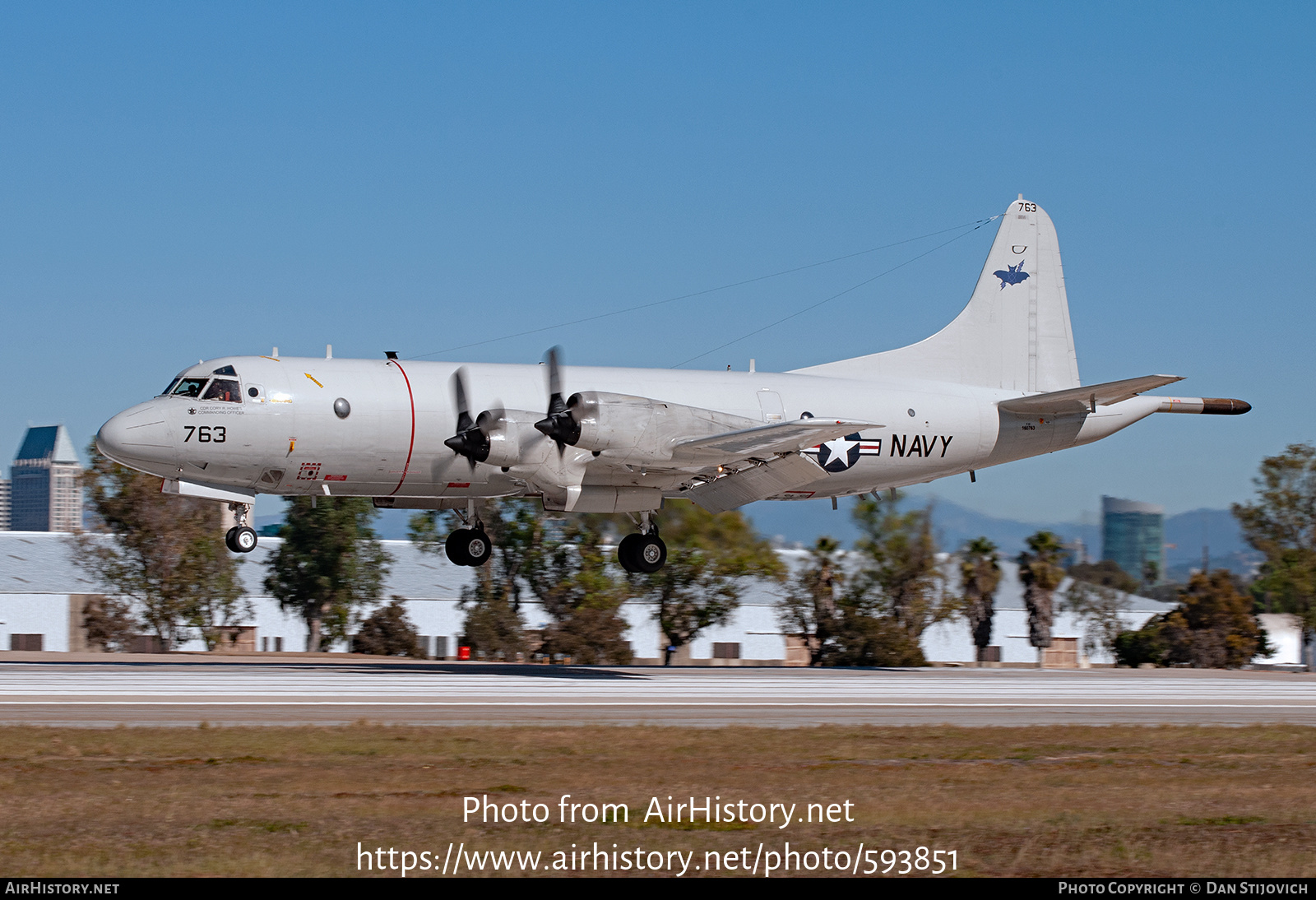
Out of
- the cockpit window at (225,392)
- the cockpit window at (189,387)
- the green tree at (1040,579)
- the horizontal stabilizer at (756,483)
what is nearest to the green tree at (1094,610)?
the green tree at (1040,579)

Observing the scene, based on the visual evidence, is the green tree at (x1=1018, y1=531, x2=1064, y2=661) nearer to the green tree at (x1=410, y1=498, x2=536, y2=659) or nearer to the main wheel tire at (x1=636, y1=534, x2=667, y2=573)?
the green tree at (x1=410, y1=498, x2=536, y2=659)

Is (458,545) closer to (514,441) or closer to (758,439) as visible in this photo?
(514,441)

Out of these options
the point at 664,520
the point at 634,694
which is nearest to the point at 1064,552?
the point at 664,520

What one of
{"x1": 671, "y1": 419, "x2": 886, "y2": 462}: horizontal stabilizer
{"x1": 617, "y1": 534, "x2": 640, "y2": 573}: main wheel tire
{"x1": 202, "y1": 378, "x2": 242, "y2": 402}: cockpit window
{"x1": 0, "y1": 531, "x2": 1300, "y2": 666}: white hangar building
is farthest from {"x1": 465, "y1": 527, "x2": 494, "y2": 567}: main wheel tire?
{"x1": 0, "y1": 531, "x2": 1300, "y2": 666}: white hangar building

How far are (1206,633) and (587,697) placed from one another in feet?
115

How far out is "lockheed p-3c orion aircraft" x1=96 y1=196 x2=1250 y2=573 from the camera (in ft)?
91.2

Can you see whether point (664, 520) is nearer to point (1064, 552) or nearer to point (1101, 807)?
point (1101, 807)

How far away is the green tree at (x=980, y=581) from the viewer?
60.6m

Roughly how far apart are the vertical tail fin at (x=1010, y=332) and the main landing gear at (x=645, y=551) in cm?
642

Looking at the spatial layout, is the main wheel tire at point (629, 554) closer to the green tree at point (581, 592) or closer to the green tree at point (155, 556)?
the green tree at point (581, 592)

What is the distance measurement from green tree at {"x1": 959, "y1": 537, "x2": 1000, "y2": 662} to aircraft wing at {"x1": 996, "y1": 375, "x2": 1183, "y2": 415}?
79.7 ft

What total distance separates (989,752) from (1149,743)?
303cm

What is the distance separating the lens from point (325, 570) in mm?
58156

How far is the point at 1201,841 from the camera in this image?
12.1m
